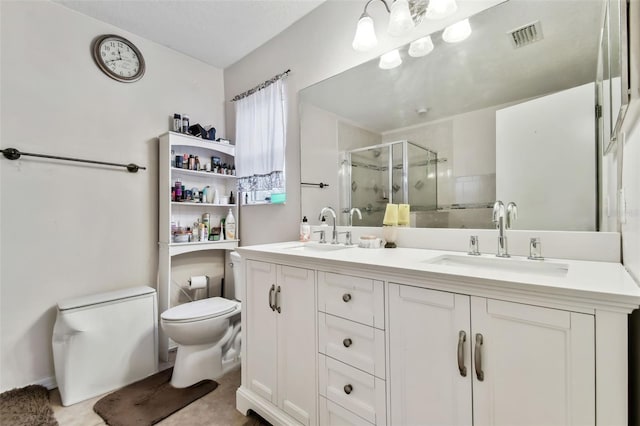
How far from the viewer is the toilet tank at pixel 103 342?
1.61m

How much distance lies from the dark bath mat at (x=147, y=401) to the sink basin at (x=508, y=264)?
1.61 meters

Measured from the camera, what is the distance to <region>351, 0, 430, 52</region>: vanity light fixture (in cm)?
139

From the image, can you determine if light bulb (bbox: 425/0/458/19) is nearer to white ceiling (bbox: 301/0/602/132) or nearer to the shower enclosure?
white ceiling (bbox: 301/0/602/132)

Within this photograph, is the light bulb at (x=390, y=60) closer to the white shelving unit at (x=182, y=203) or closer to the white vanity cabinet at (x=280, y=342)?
the white vanity cabinet at (x=280, y=342)

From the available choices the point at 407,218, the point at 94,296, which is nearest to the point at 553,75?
the point at 407,218

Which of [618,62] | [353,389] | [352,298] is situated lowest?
[353,389]

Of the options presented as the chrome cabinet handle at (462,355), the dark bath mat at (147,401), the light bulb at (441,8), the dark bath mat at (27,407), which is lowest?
the dark bath mat at (147,401)

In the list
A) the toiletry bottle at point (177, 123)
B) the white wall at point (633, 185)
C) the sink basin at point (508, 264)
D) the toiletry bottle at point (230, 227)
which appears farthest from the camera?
the toiletry bottle at point (230, 227)

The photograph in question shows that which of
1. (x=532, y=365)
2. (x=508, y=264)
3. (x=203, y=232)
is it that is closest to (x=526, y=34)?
(x=508, y=264)

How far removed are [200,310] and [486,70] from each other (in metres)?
2.10

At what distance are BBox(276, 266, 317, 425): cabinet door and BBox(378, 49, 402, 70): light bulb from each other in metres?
1.26

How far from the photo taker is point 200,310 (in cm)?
180

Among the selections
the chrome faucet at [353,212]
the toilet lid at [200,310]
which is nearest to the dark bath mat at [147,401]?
the toilet lid at [200,310]

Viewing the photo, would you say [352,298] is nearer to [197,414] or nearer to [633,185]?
[633,185]
